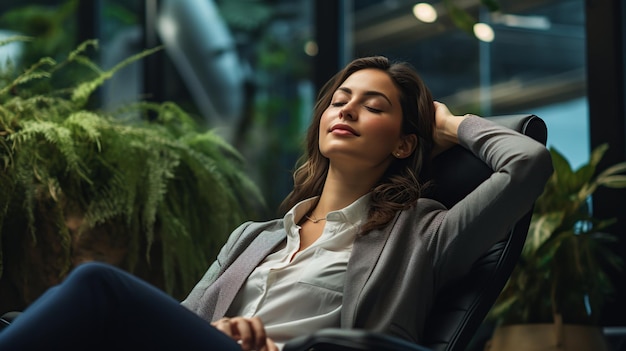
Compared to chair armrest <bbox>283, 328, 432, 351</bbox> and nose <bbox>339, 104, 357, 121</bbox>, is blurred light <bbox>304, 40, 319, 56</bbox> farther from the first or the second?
chair armrest <bbox>283, 328, 432, 351</bbox>

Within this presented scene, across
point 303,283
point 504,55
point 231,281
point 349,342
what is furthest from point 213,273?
point 504,55

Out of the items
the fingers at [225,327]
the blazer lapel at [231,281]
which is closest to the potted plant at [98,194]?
the blazer lapel at [231,281]

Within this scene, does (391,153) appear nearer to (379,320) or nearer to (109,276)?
(379,320)

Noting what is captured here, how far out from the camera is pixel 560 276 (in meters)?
3.19

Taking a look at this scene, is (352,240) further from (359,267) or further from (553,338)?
(553,338)

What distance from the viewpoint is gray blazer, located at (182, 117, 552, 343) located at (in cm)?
188

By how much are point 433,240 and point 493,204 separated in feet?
0.50

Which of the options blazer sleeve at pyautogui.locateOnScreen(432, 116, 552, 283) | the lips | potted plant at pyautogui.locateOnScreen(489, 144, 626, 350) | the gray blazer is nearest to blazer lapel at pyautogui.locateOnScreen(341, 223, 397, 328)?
the gray blazer

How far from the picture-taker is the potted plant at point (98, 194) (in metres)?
2.50

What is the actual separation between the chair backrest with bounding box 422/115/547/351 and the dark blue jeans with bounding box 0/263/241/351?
1.64 ft

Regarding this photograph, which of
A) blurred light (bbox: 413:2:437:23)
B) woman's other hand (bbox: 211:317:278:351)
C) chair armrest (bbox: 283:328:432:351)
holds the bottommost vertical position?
woman's other hand (bbox: 211:317:278:351)

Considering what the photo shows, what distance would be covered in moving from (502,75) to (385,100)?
178cm

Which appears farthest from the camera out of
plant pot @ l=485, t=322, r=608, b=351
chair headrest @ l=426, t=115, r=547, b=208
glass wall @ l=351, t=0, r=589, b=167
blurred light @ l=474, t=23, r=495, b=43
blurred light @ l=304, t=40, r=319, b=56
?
blurred light @ l=304, t=40, r=319, b=56

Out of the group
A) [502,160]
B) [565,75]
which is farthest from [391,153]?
[565,75]
